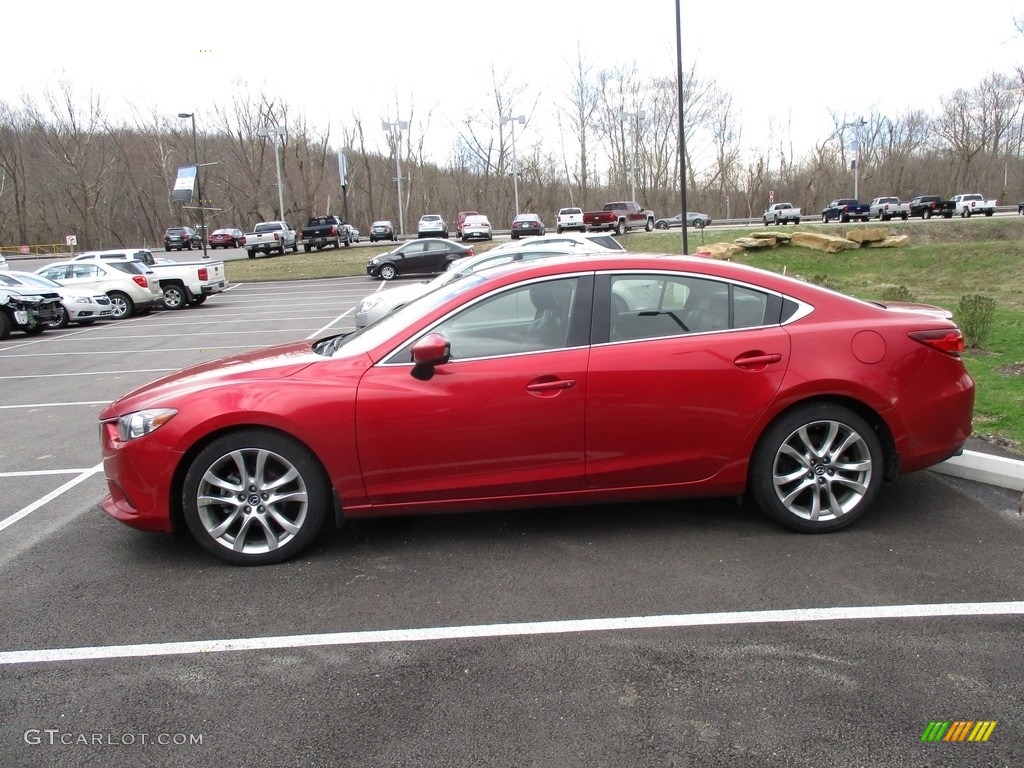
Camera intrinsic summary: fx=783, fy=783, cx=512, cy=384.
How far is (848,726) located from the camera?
2.73m

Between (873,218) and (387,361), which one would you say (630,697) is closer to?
(387,361)

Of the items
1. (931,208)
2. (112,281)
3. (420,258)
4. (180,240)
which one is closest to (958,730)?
(112,281)

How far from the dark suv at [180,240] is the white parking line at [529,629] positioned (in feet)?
205

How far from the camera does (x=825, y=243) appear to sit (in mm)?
27656

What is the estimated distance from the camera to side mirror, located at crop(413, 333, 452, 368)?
13.3 feet

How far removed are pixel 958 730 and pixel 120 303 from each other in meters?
22.7

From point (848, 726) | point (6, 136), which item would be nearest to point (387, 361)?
point (848, 726)

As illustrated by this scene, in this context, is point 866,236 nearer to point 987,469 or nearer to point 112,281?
point 112,281

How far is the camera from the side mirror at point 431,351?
160 inches

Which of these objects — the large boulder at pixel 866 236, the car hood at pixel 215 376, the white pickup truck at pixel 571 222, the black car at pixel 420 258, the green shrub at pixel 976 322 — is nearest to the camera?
the car hood at pixel 215 376

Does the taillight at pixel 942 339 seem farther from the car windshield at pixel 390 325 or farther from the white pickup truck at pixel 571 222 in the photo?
the white pickup truck at pixel 571 222

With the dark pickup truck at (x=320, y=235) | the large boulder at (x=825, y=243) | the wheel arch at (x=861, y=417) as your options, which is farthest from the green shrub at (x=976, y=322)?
the dark pickup truck at (x=320, y=235)

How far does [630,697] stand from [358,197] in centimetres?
9502

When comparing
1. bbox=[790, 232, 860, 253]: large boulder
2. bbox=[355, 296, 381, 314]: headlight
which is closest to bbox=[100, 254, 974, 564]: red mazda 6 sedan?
bbox=[355, 296, 381, 314]: headlight
